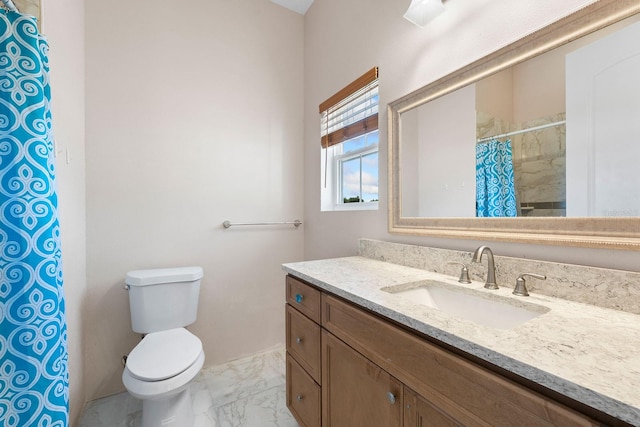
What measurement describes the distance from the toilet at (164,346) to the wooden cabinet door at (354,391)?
681 mm

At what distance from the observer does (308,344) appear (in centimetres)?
126

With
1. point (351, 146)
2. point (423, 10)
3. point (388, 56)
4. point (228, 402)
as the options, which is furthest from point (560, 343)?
point (228, 402)

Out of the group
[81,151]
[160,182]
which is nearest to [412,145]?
[160,182]

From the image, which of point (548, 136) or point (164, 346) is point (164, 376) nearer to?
point (164, 346)

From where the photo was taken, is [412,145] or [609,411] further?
[412,145]

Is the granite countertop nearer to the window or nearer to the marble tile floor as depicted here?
the window

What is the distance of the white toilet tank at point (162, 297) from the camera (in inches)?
64.2

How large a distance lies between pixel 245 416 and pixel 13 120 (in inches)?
66.5

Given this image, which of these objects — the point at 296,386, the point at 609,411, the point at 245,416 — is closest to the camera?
the point at 609,411

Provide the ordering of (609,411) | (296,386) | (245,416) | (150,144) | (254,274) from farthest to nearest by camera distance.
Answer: (254,274) < (150,144) < (245,416) < (296,386) < (609,411)

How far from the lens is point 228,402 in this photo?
1679 millimetres

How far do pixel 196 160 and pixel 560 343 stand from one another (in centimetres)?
211

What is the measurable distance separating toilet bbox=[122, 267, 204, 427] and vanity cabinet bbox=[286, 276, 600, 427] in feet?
1.83

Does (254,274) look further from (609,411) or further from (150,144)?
(609,411)
